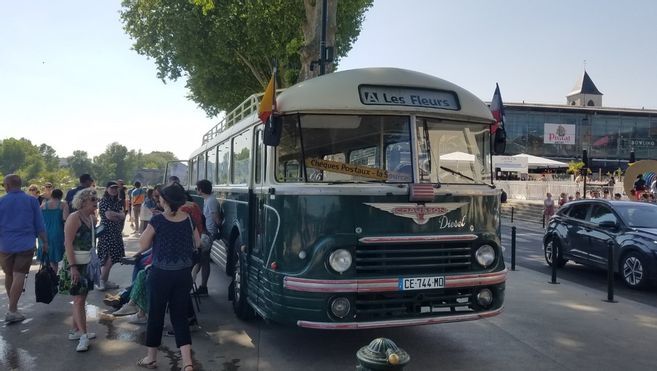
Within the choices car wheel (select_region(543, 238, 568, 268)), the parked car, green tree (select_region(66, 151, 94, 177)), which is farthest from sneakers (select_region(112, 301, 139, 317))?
green tree (select_region(66, 151, 94, 177))

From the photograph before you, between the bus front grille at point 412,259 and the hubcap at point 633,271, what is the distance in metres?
5.94

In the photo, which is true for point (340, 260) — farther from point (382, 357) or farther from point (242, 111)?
point (242, 111)

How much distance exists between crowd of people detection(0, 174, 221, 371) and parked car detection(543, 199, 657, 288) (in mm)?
7454

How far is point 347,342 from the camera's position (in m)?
6.47

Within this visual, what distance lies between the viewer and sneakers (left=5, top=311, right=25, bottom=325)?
7.07 metres

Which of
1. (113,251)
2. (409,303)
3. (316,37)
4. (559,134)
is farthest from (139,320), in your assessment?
(559,134)

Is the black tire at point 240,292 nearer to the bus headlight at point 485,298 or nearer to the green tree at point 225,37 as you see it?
the bus headlight at point 485,298

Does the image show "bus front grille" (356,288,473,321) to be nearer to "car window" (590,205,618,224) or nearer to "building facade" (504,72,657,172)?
"car window" (590,205,618,224)

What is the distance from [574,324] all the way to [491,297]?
2.35 m

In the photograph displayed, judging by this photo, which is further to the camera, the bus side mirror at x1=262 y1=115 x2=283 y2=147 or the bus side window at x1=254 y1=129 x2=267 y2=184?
the bus side window at x1=254 y1=129 x2=267 y2=184

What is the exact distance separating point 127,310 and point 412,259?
14.5 ft

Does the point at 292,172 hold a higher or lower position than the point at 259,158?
lower

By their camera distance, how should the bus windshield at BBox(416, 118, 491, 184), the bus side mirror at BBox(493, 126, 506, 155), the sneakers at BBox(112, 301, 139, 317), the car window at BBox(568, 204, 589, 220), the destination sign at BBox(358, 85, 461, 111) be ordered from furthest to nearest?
1. the car window at BBox(568, 204, 589, 220)
2. the sneakers at BBox(112, 301, 139, 317)
3. the bus side mirror at BBox(493, 126, 506, 155)
4. the bus windshield at BBox(416, 118, 491, 184)
5. the destination sign at BBox(358, 85, 461, 111)

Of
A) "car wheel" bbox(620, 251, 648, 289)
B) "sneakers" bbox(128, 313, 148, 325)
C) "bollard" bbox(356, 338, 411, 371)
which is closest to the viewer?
"bollard" bbox(356, 338, 411, 371)
